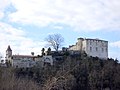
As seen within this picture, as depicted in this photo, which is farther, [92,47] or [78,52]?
[92,47]

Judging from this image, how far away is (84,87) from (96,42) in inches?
1163

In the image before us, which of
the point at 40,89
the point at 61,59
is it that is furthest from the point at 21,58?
the point at 40,89

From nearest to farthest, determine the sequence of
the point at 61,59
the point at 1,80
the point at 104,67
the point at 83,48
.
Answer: the point at 1,80 < the point at 104,67 < the point at 61,59 < the point at 83,48

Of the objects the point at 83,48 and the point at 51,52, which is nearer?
the point at 51,52

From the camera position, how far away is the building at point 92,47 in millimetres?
86500

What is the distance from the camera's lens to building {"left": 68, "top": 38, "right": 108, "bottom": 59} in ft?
284

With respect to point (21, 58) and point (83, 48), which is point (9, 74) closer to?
point (21, 58)

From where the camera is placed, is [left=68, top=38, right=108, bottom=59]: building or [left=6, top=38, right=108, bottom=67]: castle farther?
[left=68, top=38, right=108, bottom=59]: building

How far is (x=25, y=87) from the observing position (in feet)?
57.7

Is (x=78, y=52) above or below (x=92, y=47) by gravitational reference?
below

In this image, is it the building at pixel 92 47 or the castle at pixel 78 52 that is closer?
the castle at pixel 78 52

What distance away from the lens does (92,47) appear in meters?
87.6

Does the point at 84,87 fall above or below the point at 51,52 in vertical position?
below

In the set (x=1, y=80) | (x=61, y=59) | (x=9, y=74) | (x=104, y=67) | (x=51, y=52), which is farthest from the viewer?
(x=51, y=52)
